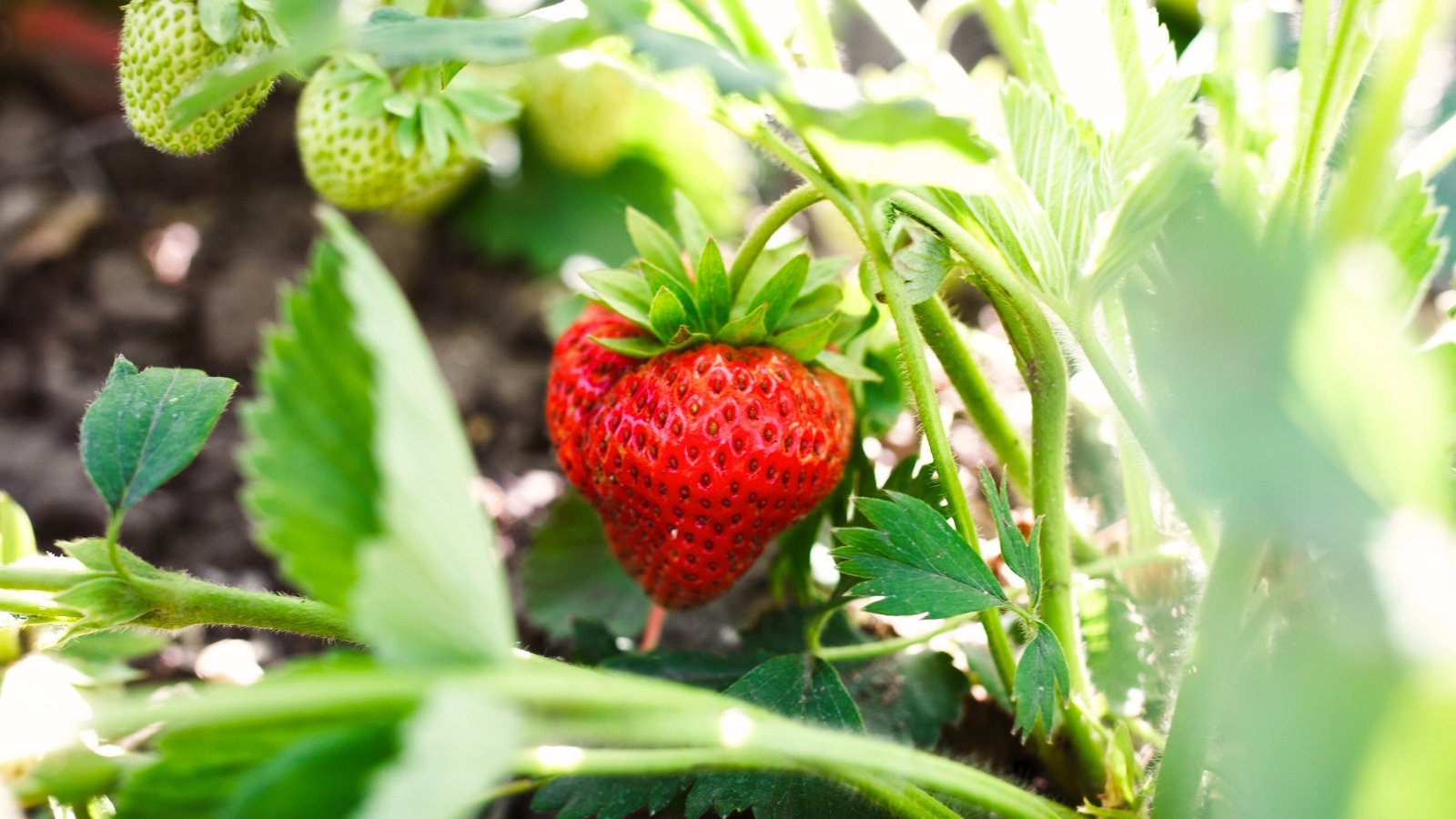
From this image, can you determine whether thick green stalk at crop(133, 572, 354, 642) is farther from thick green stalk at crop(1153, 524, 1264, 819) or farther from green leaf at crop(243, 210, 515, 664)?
thick green stalk at crop(1153, 524, 1264, 819)

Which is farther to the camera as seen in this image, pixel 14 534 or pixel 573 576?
pixel 573 576

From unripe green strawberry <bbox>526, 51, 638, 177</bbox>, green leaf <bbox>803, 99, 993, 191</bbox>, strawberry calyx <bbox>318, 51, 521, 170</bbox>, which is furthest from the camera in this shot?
unripe green strawberry <bbox>526, 51, 638, 177</bbox>

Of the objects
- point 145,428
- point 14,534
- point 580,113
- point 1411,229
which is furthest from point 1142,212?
point 580,113

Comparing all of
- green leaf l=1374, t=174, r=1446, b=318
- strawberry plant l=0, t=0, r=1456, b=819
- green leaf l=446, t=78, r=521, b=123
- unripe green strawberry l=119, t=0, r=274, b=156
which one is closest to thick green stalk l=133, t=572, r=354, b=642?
strawberry plant l=0, t=0, r=1456, b=819

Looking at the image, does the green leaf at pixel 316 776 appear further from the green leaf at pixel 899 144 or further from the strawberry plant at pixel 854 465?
the green leaf at pixel 899 144

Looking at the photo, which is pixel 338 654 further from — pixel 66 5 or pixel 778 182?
pixel 66 5

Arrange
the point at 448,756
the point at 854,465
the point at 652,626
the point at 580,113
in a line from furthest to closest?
1. the point at 580,113
2. the point at 652,626
3. the point at 854,465
4. the point at 448,756

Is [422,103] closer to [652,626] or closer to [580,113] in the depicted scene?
[652,626]
